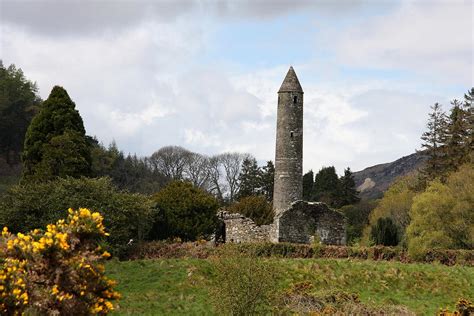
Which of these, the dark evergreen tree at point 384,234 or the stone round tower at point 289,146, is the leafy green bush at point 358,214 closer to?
the stone round tower at point 289,146

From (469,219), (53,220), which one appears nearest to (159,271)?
(53,220)

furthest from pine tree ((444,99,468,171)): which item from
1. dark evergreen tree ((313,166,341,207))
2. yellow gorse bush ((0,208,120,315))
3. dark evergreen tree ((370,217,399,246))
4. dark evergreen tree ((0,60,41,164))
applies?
yellow gorse bush ((0,208,120,315))

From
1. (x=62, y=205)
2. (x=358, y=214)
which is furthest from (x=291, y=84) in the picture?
(x=358, y=214)

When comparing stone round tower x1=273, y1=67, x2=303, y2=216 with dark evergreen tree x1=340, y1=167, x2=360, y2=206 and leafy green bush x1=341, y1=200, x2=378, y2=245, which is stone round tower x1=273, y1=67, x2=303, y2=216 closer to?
leafy green bush x1=341, y1=200, x2=378, y2=245

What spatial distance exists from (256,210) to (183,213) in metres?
15.7

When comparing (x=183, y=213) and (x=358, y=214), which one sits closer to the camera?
(x=183, y=213)

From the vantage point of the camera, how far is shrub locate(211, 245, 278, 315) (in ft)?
58.6

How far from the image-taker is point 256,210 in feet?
170

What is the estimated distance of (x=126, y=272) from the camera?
2473cm

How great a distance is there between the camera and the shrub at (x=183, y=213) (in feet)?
119

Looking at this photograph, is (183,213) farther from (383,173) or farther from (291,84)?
(383,173)

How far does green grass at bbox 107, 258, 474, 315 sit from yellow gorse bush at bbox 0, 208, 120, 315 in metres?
10.1

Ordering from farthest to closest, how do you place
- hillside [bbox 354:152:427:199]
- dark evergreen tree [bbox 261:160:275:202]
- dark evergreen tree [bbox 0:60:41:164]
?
hillside [bbox 354:152:427:199] → dark evergreen tree [bbox 261:160:275:202] → dark evergreen tree [bbox 0:60:41:164]

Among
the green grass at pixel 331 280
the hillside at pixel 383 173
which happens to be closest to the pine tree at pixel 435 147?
the green grass at pixel 331 280
